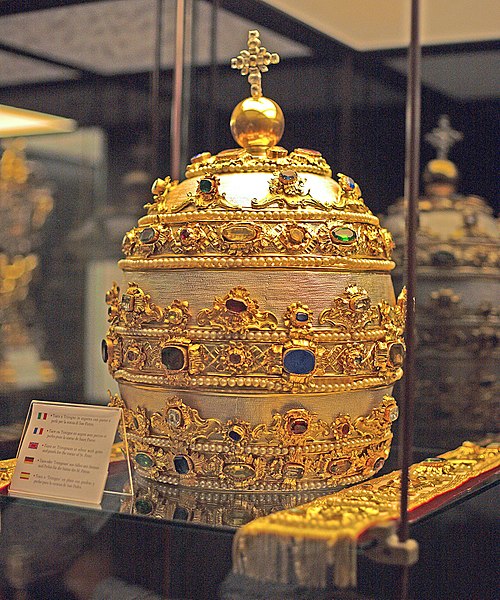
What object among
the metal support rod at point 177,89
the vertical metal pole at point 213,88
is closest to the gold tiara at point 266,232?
the metal support rod at point 177,89

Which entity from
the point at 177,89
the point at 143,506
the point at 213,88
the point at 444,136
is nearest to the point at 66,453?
the point at 143,506

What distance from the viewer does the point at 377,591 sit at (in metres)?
1.51

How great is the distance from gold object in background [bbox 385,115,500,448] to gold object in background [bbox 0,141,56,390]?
932mm

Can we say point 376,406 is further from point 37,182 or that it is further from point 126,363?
point 37,182

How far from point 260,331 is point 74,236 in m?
1.29

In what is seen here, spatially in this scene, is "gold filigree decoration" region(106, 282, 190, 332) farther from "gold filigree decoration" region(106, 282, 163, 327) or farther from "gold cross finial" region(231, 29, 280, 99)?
"gold cross finial" region(231, 29, 280, 99)

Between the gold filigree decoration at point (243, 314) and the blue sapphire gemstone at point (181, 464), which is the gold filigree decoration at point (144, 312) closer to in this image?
the gold filigree decoration at point (243, 314)

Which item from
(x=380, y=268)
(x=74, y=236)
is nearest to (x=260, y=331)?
(x=380, y=268)

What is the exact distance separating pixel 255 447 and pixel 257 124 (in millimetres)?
465

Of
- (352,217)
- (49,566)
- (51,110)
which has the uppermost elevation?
(51,110)

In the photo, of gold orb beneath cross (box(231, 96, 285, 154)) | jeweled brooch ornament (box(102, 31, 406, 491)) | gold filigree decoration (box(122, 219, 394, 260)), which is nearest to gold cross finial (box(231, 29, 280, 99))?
gold orb beneath cross (box(231, 96, 285, 154))

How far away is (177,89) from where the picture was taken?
188 centimetres

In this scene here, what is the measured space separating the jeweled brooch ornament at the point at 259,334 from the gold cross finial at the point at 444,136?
0.85 meters

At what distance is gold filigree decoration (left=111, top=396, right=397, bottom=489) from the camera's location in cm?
131
